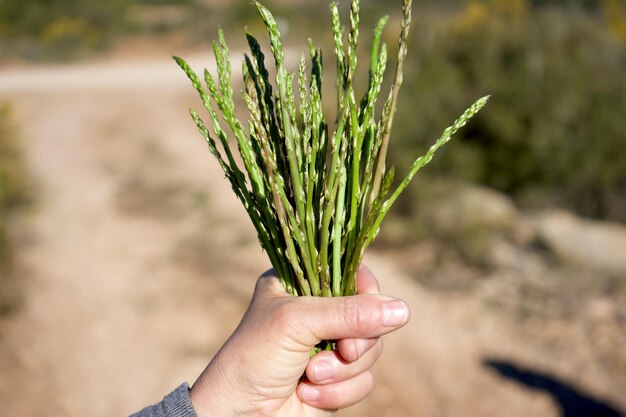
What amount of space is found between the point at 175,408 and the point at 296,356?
291mm

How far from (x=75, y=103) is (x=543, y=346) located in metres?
8.00

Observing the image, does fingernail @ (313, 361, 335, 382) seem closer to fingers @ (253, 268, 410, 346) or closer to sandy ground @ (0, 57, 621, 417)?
fingers @ (253, 268, 410, 346)

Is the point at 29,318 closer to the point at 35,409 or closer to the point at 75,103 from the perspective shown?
the point at 35,409

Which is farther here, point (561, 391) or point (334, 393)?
point (561, 391)

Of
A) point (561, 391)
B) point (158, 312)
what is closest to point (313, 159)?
point (561, 391)

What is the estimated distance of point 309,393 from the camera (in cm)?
142

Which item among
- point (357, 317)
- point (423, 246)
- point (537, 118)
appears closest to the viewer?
point (357, 317)

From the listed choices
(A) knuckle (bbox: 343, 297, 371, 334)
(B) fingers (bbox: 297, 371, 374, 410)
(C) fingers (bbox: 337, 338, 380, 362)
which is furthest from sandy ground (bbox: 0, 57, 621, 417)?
(A) knuckle (bbox: 343, 297, 371, 334)

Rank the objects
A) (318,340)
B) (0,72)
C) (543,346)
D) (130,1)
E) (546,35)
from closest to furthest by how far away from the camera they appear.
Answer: (318,340)
(543,346)
(546,35)
(0,72)
(130,1)

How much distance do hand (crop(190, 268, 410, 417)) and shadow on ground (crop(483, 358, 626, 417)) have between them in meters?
2.70

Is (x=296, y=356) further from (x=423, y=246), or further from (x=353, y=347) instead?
(x=423, y=246)

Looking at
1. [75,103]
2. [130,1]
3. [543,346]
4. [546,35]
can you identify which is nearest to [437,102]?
[546,35]

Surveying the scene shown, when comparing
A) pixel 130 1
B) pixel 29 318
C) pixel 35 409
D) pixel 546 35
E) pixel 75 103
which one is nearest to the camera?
pixel 35 409

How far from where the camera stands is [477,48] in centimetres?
680
